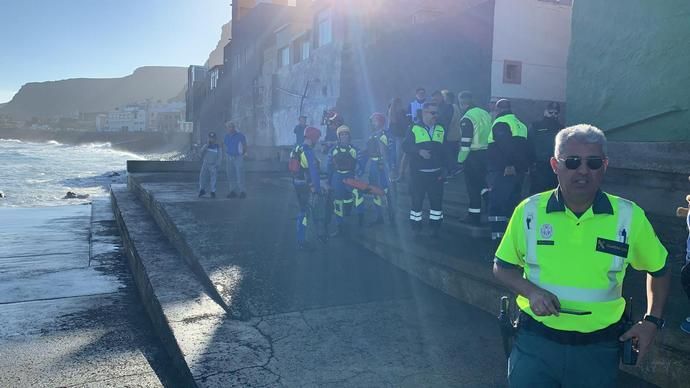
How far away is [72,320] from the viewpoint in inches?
205

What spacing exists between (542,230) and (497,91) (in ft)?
32.9

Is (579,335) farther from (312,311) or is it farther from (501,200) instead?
(501,200)

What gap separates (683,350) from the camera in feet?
9.35

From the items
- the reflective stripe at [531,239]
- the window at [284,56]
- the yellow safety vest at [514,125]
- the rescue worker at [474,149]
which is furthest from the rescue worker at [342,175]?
the window at [284,56]

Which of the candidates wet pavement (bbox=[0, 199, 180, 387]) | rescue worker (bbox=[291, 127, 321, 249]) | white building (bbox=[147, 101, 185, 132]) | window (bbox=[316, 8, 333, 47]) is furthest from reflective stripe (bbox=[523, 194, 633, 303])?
white building (bbox=[147, 101, 185, 132])

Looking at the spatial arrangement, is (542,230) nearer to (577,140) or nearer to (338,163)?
(577,140)

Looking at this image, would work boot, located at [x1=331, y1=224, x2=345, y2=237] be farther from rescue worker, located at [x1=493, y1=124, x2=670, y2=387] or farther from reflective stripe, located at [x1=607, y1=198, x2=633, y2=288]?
reflective stripe, located at [x1=607, y1=198, x2=633, y2=288]

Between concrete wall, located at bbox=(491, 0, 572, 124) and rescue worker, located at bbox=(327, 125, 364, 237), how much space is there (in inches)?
231

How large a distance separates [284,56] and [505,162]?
25.7 metres

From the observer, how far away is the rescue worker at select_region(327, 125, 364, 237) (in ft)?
22.5

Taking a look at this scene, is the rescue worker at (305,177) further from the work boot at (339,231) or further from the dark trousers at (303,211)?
the work boot at (339,231)

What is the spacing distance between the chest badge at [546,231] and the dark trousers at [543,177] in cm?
427

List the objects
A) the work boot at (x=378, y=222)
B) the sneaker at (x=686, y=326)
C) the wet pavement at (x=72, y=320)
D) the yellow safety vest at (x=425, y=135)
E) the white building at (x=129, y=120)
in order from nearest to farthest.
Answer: the sneaker at (x=686, y=326)
the wet pavement at (x=72, y=320)
the yellow safety vest at (x=425, y=135)
the work boot at (x=378, y=222)
the white building at (x=129, y=120)

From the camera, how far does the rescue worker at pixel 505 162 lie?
5543 mm
